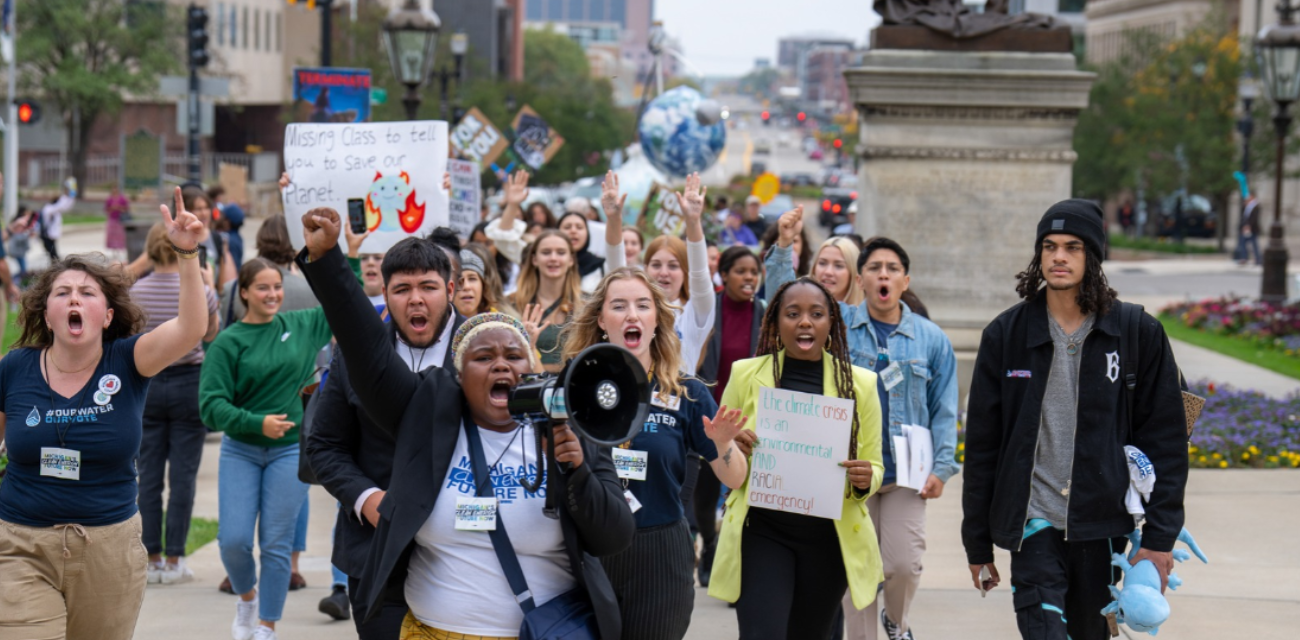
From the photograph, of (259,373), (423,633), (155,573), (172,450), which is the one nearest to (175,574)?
(155,573)

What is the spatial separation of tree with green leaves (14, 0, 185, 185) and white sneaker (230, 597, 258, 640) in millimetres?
49981

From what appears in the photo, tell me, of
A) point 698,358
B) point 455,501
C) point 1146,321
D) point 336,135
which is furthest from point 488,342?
point 336,135

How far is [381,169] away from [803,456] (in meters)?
4.48

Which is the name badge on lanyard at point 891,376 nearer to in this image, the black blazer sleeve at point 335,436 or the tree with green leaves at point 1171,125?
the black blazer sleeve at point 335,436

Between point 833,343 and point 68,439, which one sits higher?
point 833,343

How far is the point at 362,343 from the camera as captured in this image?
4.24 meters

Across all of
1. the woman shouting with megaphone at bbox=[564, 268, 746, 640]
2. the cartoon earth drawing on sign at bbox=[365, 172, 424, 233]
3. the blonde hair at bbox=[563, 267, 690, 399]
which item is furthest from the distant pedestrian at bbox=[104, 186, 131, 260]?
the woman shouting with megaphone at bbox=[564, 268, 746, 640]

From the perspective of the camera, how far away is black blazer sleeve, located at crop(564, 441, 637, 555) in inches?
158

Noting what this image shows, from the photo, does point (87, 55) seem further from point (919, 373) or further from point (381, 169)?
point (919, 373)

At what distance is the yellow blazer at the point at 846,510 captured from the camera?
18.1 ft

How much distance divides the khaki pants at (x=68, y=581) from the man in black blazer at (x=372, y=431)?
84 cm

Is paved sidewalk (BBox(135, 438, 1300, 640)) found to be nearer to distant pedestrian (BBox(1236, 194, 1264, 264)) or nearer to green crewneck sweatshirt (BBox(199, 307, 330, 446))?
green crewneck sweatshirt (BBox(199, 307, 330, 446))

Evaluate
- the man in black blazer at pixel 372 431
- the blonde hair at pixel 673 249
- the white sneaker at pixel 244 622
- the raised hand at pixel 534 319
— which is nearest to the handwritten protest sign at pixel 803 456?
the man in black blazer at pixel 372 431

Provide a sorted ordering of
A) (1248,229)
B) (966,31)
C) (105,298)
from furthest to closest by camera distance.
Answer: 1. (1248,229)
2. (966,31)
3. (105,298)
